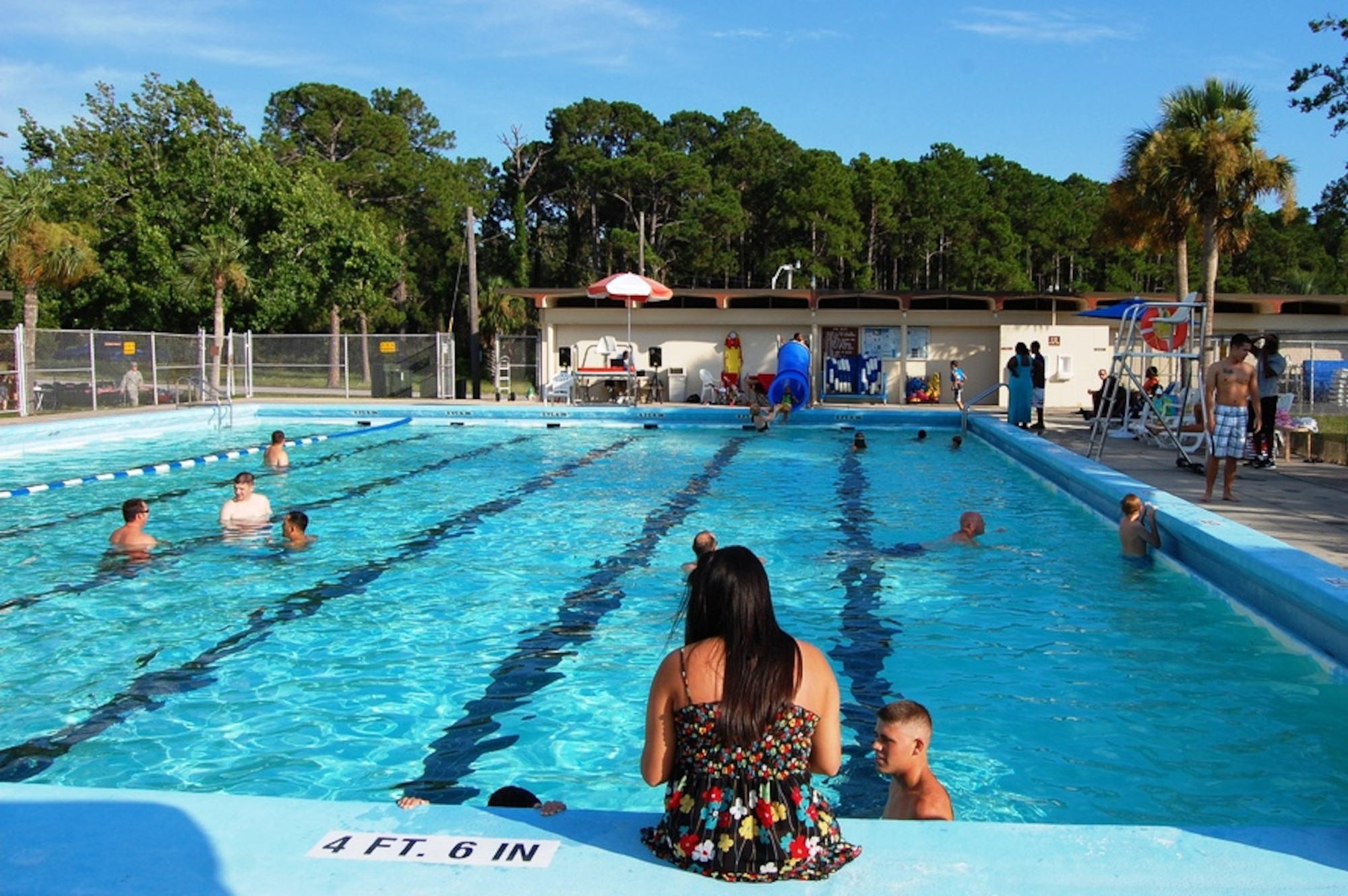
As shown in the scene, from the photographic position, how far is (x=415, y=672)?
6.21 metres

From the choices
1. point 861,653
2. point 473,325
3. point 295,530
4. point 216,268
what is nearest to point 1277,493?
point 861,653

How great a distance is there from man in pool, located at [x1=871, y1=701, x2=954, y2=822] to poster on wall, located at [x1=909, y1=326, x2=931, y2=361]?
77.2 feet

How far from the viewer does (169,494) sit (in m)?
12.7

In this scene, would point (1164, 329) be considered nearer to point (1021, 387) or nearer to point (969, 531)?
point (1021, 387)

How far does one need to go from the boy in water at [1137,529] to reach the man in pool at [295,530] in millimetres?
6897

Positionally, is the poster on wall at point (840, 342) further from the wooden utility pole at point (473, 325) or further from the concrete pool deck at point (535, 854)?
the concrete pool deck at point (535, 854)

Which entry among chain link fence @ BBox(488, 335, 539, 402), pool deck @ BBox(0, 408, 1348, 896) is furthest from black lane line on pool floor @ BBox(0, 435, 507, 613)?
chain link fence @ BBox(488, 335, 539, 402)

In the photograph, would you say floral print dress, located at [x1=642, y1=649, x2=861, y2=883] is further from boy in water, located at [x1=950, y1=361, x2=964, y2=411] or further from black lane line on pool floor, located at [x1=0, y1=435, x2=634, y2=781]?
boy in water, located at [x1=950, y1=361, x2=964, y2=411]

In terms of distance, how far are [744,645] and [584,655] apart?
398cm

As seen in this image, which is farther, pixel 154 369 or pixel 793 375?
pixel 154 369

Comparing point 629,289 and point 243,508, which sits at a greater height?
point 629,289

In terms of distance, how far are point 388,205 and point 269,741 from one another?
53131 millimetres

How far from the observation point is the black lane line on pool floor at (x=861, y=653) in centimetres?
470

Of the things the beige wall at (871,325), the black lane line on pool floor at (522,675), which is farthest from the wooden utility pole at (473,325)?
the black lane line on pool floor at (522,675)
